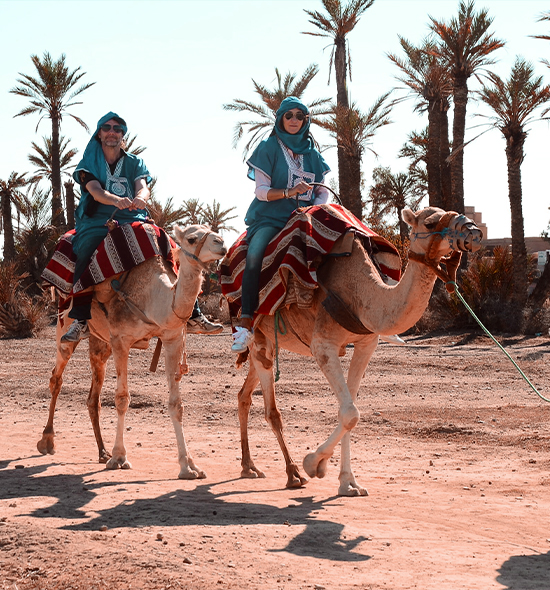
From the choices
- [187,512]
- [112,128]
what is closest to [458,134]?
[112,128]

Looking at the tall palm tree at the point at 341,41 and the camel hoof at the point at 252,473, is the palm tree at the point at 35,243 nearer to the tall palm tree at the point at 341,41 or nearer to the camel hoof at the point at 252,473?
the tall palm tree at the point at 341,41

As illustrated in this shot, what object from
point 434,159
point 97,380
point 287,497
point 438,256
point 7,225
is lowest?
point 287,497

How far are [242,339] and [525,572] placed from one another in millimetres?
3286

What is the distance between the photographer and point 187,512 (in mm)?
6473

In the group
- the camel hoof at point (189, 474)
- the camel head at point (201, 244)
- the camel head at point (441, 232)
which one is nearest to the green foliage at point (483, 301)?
the camel hoof at point (189, 474)

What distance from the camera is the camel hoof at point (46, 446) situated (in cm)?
938

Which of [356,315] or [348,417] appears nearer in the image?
[348,417]

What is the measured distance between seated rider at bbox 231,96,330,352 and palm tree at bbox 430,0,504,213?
61.8 ft

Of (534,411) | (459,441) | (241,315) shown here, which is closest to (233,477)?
(241,315)

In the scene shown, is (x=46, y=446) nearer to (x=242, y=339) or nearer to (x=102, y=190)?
(x=102, y=190)

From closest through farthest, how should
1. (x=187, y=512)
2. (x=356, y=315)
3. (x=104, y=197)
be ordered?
(x=187, y=512) → (x=356, y=315) → (x=104, y=197)

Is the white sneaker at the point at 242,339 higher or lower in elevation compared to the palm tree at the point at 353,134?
lower

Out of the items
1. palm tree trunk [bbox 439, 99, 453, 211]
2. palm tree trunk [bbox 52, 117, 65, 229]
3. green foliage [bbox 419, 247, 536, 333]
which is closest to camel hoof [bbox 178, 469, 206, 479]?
green foliage [bbox 419, 247, 536, 333]

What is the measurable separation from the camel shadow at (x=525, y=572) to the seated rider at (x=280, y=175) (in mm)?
3239
